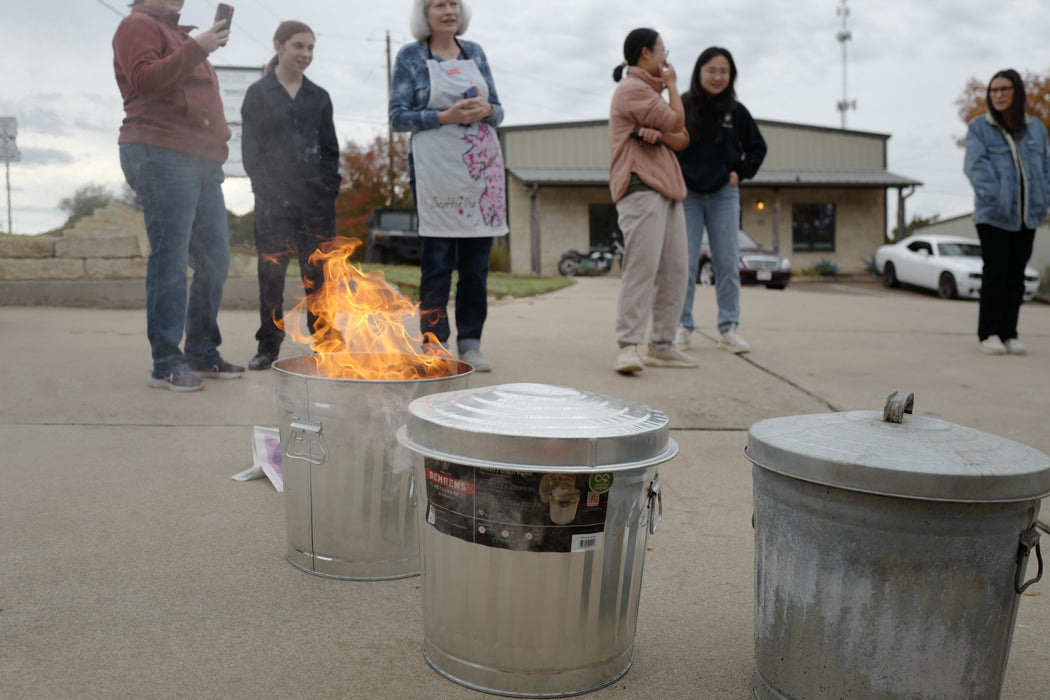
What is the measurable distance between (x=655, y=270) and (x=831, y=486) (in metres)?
2.98

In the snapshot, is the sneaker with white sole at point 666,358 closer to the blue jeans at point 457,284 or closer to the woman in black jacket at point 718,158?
the woman in black jacket at point 718,158

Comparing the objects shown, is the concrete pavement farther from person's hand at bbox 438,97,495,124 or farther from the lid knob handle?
person's hand at bbox 438,97,495,124

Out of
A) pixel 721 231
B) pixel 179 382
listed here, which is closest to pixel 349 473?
pixel 179 382

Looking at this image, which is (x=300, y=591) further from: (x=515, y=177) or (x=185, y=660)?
(x=515, y=177)

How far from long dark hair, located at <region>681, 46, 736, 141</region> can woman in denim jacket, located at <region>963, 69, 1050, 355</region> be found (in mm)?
1654

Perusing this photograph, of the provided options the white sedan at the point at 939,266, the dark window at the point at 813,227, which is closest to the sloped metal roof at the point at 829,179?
the dark window at the point at 813,227

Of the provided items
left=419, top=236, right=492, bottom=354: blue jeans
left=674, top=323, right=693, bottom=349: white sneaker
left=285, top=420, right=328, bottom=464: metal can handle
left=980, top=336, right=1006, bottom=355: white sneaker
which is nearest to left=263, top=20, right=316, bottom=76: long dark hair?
left=419, top=236, right=492, bottom=354: blue jeans

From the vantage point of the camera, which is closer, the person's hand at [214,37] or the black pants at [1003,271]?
the person's hand at [214,37]

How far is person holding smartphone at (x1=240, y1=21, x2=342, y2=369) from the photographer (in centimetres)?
429

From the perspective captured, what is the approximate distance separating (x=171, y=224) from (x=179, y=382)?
72 cm

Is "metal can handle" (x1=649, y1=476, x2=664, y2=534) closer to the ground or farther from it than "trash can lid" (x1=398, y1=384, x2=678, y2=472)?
closer to the ground

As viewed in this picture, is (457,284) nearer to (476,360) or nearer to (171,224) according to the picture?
(476,360)

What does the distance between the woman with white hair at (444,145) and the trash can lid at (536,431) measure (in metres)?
2.38

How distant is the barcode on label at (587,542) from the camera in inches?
53.7
